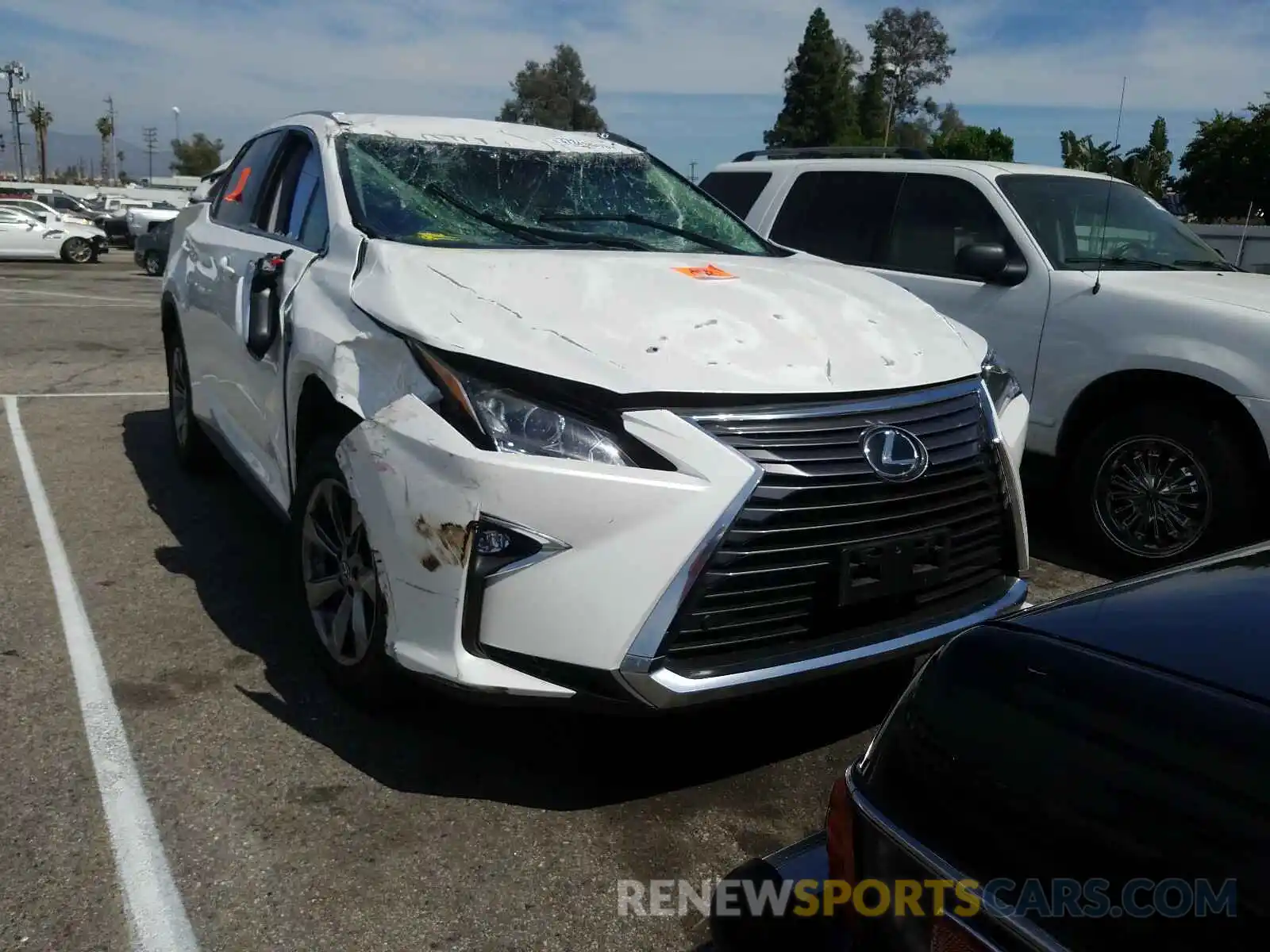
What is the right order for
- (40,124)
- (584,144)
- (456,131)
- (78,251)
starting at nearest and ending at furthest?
1. (456,131)
2. (584,144)
3. (78,251)
4. (40,124)

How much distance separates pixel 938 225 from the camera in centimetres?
600

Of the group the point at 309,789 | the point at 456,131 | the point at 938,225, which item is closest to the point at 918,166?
the point at 938,225

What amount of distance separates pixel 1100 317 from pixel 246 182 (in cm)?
387

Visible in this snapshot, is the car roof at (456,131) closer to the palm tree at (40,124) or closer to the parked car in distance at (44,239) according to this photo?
Result: the parked car in distance at (44,239)

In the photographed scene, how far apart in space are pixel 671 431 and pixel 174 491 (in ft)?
13.2

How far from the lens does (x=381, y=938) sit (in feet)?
7.89

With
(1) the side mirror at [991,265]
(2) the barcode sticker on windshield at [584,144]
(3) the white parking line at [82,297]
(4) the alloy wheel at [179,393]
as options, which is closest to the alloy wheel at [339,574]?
(2) the barcode sticker on windshield at [584,144]

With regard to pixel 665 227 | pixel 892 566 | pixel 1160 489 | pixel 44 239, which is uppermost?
pixel 665 227

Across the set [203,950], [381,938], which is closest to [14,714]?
[203,950]

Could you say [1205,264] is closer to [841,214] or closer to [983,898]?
[841,214]

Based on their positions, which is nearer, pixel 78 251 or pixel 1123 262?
pixel 1123 262

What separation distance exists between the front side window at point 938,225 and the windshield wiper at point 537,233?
234 cm

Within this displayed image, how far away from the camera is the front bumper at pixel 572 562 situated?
8.38 feet

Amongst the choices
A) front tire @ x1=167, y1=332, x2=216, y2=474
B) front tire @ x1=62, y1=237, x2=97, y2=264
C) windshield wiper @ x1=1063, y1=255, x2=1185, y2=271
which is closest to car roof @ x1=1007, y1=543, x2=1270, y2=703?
windshield wiper @ x1=1063, y1=255, x2=1185, y2=271
